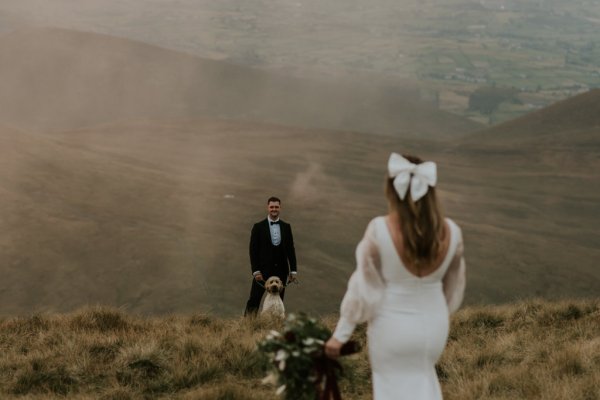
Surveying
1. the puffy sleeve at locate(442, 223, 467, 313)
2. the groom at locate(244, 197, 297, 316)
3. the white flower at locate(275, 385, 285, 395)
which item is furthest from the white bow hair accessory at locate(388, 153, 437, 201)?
the groom at locate(244, 197, 297, 316)

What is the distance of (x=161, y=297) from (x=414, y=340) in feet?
233

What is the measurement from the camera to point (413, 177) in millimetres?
4199

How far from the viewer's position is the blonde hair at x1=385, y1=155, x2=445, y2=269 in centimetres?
413

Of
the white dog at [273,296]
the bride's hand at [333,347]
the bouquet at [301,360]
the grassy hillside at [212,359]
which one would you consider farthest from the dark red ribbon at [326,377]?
the white dog at [273,296]

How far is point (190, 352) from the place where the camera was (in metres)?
7.88

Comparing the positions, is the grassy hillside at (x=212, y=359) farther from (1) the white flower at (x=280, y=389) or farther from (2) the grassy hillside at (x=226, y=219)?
(2) the grassy hillside at (x=226, y=219)

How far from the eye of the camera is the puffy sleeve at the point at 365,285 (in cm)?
421

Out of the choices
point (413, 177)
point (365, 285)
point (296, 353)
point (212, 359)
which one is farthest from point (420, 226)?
point (212, 359)

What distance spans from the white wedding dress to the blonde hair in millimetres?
89

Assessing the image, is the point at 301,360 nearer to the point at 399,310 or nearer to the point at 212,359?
the point at 399,310

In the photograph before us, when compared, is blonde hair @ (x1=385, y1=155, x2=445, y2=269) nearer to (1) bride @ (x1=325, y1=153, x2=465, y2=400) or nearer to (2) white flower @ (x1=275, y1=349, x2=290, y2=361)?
(1) bride @ (x1=325, y1=153, x2=465, y2=400)

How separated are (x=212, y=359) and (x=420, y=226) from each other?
409 centimetres

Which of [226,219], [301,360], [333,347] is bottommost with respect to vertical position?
[226,219]

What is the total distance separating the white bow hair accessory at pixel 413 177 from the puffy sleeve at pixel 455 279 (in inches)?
16.4
